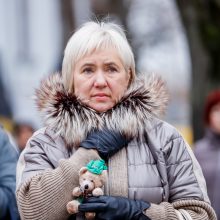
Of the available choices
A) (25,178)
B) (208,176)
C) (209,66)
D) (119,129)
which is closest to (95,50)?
(119,129)

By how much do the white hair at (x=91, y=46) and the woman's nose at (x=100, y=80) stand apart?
0.12m

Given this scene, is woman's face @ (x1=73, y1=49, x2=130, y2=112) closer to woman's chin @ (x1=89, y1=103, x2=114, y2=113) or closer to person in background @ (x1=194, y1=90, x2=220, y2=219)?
woman's chin @ (x1=89, y1=103, x2=114, y2=113)

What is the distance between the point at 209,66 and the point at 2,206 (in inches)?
376

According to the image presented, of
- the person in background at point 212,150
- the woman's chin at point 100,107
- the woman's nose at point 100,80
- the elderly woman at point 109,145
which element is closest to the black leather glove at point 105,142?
the elderly woman at point 109,145

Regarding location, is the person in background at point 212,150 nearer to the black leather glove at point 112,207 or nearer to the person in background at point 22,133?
the person in background at point 22,133

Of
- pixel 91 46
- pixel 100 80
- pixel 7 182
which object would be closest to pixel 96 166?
pixel 100 80

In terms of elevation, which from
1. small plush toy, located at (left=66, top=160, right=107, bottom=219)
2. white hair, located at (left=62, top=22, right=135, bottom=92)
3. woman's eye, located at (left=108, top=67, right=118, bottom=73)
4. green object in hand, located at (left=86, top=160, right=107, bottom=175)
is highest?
white hair, located at (left=62, top=22, right=135, bottom=92)

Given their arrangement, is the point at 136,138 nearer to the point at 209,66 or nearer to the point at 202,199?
the point at 202,199

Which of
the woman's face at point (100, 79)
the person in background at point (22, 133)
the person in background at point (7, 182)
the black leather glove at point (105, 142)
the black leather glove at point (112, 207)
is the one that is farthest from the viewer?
the person in background at point (22, 133)

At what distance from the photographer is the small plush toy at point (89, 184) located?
4.53 meters

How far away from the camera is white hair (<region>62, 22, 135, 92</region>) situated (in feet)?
15.8

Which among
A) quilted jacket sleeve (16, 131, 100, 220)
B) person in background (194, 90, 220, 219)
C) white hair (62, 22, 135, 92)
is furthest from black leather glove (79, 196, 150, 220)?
person in background (194, 90, 220, 219)

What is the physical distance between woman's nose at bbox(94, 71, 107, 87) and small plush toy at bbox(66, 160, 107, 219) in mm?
414

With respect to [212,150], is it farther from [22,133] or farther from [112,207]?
[112,207]
